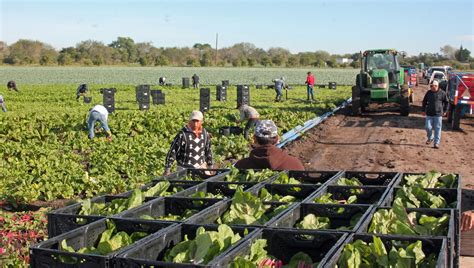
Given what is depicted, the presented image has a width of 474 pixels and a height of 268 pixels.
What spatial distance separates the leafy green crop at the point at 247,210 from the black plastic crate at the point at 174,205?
0.79ft

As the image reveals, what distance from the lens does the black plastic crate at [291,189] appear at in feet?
16.7

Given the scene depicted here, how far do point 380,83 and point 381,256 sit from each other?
795 inches

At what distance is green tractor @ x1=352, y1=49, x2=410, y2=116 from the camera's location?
22719mm

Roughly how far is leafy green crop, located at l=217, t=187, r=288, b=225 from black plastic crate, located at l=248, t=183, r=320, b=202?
0.56 meters

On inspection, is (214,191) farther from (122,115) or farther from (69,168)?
(122,115)

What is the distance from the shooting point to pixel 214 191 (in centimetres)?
547

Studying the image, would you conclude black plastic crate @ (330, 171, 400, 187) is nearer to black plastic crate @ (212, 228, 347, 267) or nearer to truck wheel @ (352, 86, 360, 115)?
black plastic crate @ (212, 228, 347, 267)

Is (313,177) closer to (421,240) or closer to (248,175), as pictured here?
(248,175)

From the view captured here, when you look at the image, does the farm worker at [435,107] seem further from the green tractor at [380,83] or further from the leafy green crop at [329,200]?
the leafy green crop at [329,200]

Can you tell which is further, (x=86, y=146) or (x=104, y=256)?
(x=86, y=146)

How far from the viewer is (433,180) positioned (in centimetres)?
545

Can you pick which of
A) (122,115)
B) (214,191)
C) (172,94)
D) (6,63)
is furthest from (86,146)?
(6,63)

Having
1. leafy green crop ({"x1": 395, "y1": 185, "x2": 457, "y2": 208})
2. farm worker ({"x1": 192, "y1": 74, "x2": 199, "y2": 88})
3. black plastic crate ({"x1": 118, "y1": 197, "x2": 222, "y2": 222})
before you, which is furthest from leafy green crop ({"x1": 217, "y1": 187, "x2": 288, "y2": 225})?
farm worker ({"x1": 192, "y1": 74, "x2": 199, "y2": 88})

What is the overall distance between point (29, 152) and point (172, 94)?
23.7 meters
